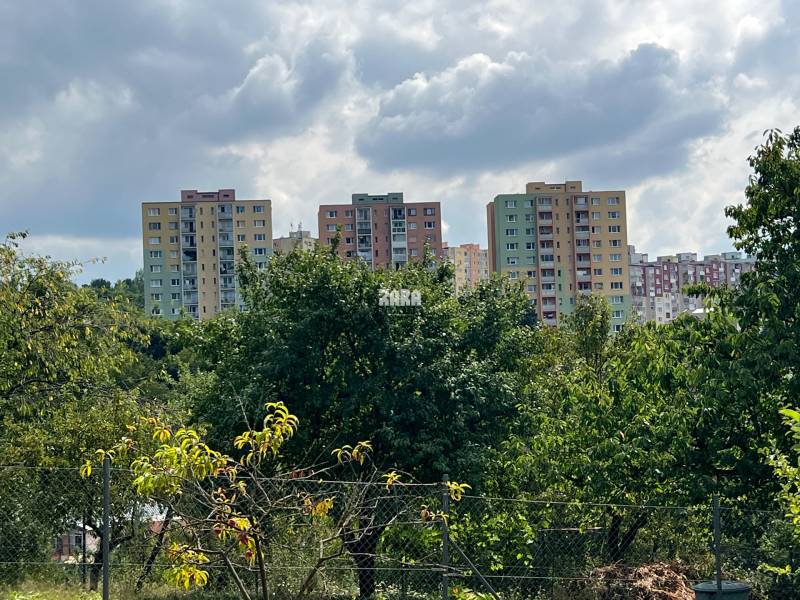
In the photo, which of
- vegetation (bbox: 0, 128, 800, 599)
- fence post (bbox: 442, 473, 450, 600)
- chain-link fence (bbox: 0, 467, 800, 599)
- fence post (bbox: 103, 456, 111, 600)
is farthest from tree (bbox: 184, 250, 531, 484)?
fence post (bbox: 103, 456, 111, 600)

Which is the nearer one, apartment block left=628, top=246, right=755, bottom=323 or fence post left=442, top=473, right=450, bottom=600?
fence post left=442, top=473, right=450, bottom=600

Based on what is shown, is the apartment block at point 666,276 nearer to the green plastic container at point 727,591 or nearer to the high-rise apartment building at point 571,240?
the high-rise apartment building at point 571,240

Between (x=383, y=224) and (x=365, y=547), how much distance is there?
297ft

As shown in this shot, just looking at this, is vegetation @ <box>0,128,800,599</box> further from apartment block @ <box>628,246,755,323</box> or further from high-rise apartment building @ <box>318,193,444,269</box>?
apartment block @ <box>628,246,755,323</box>

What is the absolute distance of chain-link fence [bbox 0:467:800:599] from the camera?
338 inches

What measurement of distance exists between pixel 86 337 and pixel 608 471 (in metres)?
8.28

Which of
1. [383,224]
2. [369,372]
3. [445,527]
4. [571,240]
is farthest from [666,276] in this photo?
[445,527]

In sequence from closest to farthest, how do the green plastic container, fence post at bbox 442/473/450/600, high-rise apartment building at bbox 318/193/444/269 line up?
fence post at bbox 442/473/450/600 → the green plastic container → high-rise apartment building at bbox 318/193/444/269

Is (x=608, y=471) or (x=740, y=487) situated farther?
(x=608, y=471)

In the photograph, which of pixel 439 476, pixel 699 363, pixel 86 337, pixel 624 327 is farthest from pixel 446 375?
pixel 624 327

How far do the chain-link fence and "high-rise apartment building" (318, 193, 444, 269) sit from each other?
90.2 metres

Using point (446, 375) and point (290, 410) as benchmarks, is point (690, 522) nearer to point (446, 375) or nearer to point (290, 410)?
point (446, 375)

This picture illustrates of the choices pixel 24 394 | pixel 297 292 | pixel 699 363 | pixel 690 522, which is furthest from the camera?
pixel 297 292

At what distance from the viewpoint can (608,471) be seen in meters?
13.7
